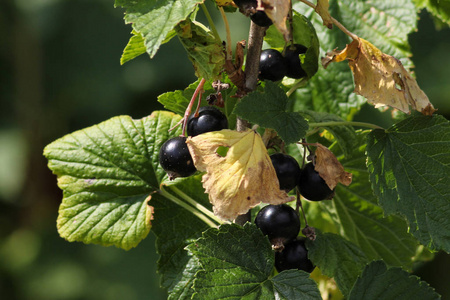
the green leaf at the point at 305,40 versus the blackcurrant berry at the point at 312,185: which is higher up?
the green leaf at the point at 305,40

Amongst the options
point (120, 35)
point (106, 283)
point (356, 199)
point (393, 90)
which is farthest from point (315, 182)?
point (120, 35)

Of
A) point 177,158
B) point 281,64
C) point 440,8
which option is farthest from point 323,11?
point 440,8

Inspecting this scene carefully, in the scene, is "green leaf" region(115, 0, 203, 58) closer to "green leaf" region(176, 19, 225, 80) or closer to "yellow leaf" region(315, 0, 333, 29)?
"green leaf" region(176, 19, 225, 80)

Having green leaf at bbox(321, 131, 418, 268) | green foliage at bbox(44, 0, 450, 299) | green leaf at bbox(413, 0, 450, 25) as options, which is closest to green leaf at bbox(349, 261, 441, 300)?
green foliage at bbox(44, 0, 450, 299)

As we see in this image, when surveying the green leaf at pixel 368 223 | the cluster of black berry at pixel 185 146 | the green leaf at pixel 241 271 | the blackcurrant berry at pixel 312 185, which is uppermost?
the cluster of black berry at pixel 185 146

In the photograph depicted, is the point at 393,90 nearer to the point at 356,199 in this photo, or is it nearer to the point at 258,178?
the point at 258,178

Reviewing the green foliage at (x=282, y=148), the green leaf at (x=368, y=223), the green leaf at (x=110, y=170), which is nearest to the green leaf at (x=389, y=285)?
the green foliage at (x=282, y=148)

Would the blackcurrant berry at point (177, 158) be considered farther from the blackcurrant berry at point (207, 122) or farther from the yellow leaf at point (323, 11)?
the yellow leaf at point (323, 11)

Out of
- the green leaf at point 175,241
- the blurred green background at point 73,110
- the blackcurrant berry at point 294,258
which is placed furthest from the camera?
the blurred green background at point 73,110

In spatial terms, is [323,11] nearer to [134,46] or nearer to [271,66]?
[271,66]
